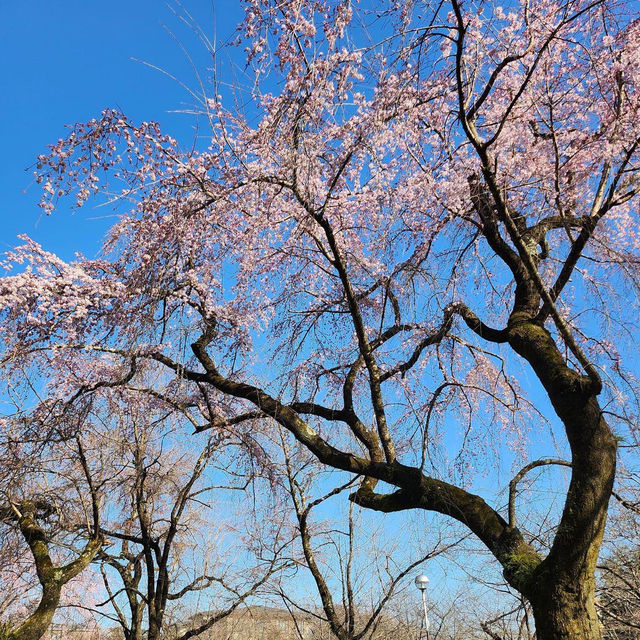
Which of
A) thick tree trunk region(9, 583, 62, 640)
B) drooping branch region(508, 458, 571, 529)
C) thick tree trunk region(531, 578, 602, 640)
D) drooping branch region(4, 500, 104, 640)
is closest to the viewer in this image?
thick tree trunk region(531, 578, 602, 640)

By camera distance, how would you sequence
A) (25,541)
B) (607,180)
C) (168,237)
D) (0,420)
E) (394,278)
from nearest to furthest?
(168,237)
(607,180)
(394,278)
(0,420)
(25,541)

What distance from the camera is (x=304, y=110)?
3809 mm

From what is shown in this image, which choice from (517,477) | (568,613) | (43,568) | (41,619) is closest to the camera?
(568,613)

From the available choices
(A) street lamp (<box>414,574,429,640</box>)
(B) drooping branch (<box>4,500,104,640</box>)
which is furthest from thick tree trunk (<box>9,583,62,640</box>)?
(A) street lamp (<box>414,574,429,640</box>)

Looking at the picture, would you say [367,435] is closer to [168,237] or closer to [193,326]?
[193,326]

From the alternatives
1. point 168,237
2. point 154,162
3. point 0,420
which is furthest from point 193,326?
point 0,420

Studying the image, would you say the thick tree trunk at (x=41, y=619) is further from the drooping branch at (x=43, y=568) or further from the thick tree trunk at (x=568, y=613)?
the thick tree trunk at (x=568, y=613)

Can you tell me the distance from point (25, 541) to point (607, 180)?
8.67 metres

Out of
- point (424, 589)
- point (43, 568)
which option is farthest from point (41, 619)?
point (424, 589)

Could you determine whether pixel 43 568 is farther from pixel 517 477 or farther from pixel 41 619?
pixel 517 477

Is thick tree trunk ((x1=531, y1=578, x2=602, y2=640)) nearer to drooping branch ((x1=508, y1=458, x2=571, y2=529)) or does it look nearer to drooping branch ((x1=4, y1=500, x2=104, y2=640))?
drooping branch ((x1=508, y1=458, x2=571, y2=529))

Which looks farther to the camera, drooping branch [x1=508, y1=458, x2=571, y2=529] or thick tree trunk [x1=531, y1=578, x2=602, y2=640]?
drooping branch [x1=508, y1=458, x2=571, y2=529]

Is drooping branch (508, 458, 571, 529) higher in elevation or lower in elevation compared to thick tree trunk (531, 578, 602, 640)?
higher

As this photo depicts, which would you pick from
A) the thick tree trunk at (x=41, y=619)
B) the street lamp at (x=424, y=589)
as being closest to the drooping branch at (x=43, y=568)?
the thick tree trunk at (x=41, y=619)
